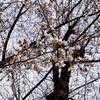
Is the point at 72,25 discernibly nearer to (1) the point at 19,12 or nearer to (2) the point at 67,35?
(2) the point at 67,35

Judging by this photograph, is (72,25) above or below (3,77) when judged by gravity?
above

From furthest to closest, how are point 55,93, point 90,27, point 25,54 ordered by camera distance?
point 90,27 < point 55,93 < point 25,54

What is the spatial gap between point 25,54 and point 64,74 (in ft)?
10.8

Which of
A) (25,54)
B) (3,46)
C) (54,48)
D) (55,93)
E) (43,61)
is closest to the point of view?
(54,48)

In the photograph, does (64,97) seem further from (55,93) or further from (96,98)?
(96,98)

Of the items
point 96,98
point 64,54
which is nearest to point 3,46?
point 64,54

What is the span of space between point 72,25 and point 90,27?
20.8 inches

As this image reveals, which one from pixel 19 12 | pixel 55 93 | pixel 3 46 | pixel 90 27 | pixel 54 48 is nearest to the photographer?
pixel 54 48

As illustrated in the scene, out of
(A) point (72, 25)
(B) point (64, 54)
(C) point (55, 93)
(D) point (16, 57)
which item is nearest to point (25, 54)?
(D) point (16, 57)

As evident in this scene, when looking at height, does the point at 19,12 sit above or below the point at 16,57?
above

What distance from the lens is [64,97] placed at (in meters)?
6.10

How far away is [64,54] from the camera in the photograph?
277 centimetres

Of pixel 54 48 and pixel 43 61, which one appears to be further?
pixel 43 61

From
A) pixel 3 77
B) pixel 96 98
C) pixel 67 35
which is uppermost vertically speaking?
pixel 67 35
